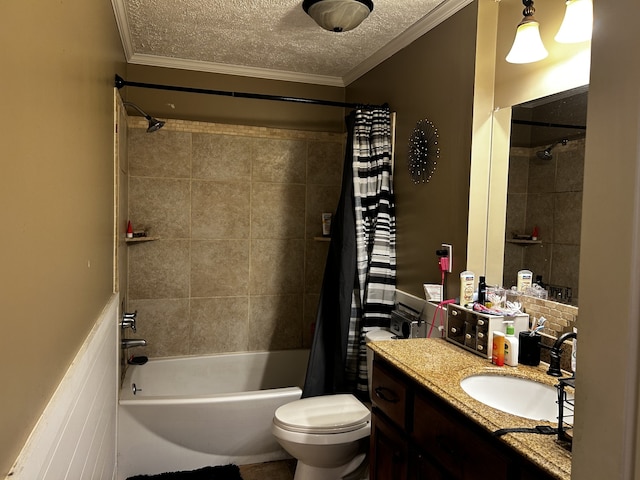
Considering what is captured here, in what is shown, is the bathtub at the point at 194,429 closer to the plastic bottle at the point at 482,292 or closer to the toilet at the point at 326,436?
the toilet at the point at 326,436

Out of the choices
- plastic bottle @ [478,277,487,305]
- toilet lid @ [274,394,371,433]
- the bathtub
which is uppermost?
plastic bottle @ [478,277,487,305]

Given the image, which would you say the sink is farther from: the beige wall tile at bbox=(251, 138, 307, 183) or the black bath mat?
the beige wall tile at bbox=(251, 138, 307, 183)

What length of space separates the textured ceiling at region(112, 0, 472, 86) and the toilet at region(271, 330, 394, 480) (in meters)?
1.95

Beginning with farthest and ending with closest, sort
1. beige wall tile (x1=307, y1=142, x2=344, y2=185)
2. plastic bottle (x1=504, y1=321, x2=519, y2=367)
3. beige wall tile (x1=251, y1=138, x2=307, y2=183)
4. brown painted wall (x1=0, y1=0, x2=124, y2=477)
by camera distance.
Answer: beige wall tile (x1=307, y1=142, x2=344, y2=185)
beige wall tile (x1=251, y1=138, x2=307, y2=183)
plastic bottle (x1=504, y1=321, x2=519, y2=367)
brown painted wall (x1=0, y1=0, x2=124, y2=477)

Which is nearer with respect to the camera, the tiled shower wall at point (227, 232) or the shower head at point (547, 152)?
the shower head at point (547, 152)

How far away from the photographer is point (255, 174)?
3373 mm

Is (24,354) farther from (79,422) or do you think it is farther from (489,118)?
(489,118)

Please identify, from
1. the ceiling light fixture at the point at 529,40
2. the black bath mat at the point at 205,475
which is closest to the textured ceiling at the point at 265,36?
the ceiling light fixture at the point at 529,40

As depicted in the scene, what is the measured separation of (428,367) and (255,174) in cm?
216

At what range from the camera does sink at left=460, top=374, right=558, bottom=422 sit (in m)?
1.47

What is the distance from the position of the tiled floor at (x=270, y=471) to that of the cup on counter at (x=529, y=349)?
1575mm

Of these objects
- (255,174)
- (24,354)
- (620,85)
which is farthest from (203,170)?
(620,85)

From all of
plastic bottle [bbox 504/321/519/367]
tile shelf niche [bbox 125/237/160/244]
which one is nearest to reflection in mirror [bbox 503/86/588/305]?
plastic bottle [bbox 504/321/519/367]

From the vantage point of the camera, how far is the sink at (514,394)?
57.7 inches
